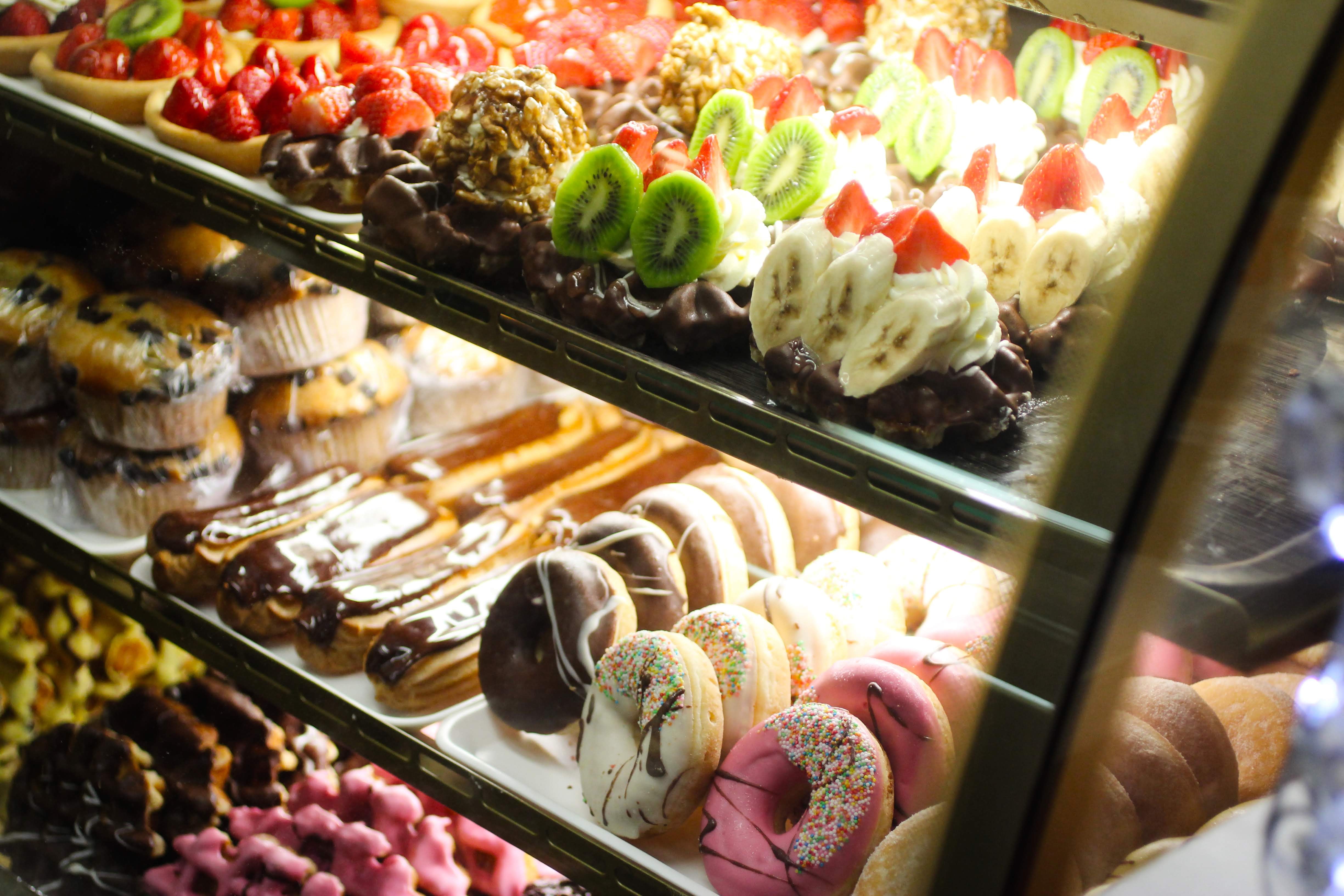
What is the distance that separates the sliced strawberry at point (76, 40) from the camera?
1.54 metres

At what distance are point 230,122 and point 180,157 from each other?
0.08 metres

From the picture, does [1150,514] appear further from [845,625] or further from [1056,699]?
[845,625]

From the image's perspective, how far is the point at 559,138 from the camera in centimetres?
123

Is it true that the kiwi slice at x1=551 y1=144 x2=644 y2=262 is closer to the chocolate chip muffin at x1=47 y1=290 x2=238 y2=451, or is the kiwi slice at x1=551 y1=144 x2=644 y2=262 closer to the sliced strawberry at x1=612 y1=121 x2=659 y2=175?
the sliced strawberry at x1=612 y1=121 x2=659 y2=175

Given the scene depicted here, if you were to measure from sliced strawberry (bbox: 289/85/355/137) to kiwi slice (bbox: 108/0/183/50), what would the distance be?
16.6 inches

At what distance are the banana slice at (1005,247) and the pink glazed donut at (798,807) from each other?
0.43 metres

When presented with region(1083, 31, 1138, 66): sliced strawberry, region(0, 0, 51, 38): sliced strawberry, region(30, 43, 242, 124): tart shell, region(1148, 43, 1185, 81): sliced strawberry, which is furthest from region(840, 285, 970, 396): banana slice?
region(0, 0, 51, 38): sliced strawberry

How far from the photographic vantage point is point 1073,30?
5.33 ft

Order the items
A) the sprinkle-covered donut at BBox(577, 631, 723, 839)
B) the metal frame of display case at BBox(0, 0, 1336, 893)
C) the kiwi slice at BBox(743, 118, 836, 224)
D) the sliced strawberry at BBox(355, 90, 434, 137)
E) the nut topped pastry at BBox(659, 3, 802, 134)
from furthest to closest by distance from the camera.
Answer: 1. the nut topped pastry at BBox(659, 3, 802, 134)
2. the sliced strawberry at BBox(355, 90, 434, 137)
3. the kiwi slice at BBox(743, 118, 836, 224)
4. the sprinkle-covered donut at BBox(577, 631, 723, 839)
5. the metal frame of display case at BBox(0, 0, 1336, 893)

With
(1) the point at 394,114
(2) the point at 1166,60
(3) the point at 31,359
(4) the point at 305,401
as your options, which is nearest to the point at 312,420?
(4) the point at 305,401

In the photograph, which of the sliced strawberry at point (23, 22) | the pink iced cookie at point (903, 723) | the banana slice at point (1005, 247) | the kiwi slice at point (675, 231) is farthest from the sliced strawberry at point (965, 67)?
the sliced strawberry at point (23, 22)

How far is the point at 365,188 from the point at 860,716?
2.62 feet

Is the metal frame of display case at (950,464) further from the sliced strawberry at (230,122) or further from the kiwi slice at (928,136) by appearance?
the kiwi slice at (928,136)

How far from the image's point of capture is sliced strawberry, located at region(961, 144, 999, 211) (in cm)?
117
